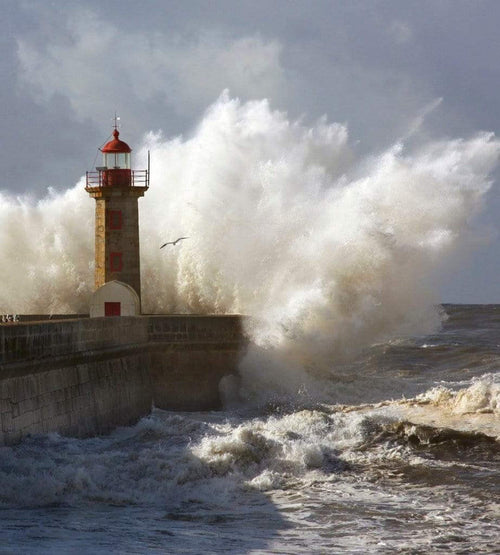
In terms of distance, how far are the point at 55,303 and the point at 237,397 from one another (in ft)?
28.8

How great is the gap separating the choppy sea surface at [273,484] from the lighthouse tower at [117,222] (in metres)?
3.81

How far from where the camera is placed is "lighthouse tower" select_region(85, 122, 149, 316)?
16.9m

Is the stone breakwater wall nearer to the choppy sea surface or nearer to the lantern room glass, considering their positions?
the choppy sea surface

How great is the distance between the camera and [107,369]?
12672mm

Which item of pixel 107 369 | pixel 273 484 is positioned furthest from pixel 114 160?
pixel 273 484

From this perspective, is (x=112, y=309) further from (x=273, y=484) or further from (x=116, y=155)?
(x=273, y=484)

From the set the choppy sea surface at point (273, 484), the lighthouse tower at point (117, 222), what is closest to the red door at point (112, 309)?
the lighthouse tower at point (117, 222)

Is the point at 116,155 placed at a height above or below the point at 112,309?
above

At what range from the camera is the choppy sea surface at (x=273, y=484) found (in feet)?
25.0

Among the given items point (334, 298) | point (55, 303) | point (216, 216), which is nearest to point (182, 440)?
point (334, 298)

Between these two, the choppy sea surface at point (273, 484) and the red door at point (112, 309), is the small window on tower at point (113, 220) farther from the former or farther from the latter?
the choppy sea surface at point (273, 484)

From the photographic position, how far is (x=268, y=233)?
18.2m

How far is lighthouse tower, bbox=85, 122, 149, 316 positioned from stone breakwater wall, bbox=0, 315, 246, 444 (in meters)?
2.47

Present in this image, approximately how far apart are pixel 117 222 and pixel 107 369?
4739 mm
